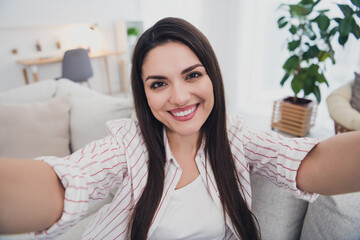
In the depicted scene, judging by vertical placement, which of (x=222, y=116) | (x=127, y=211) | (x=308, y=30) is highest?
(x=308, y=30)

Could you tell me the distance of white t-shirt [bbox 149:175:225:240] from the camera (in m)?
0.75

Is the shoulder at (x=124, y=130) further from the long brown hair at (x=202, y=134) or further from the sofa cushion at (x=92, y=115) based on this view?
the sofa cushion at (x=92, y=115)

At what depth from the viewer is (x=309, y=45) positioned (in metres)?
2.06

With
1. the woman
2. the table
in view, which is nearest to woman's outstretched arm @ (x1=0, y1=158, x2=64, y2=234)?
the woman

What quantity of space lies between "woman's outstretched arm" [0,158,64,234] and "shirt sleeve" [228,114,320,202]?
570mm

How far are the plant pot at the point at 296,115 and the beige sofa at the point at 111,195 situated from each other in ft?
5.63

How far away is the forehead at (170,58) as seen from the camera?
676mm

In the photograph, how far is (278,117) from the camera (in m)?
2.63

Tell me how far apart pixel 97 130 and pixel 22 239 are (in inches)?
23.0

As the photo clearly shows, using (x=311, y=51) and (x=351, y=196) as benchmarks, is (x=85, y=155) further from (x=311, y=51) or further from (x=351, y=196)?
(x=311, y=51)

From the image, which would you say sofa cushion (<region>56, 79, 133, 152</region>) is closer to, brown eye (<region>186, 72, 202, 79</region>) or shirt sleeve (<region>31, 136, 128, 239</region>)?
shirt sleeve (<region>31, 136, 128, 239</region>)

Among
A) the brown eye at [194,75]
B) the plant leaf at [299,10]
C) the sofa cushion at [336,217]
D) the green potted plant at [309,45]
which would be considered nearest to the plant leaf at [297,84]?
the green potted plant at [309,45]

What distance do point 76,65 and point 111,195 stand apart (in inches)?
102

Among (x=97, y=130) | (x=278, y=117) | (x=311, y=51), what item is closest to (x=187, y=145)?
(x=97, y=130)
